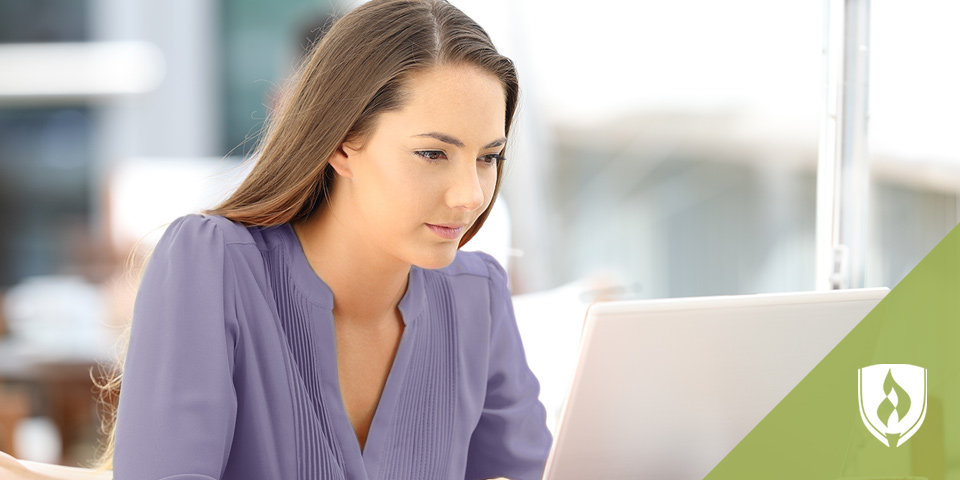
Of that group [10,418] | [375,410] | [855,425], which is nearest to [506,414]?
[375,410]

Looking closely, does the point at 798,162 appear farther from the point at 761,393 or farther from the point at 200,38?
the point at 200,38

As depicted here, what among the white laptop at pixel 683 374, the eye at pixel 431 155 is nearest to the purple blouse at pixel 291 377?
the eye at pixel 431 155

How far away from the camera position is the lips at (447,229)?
1122 mm

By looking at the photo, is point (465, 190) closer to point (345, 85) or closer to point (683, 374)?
point (345, 85)

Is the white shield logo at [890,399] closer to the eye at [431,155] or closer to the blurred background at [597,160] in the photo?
the eye at [431,155]

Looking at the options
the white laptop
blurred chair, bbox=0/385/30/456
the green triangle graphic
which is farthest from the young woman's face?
blurred chair, bbox=0/385/30/456

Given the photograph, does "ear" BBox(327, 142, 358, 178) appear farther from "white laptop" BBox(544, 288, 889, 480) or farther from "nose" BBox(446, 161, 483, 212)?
"white laptop" BBox(544, 288, 889, 480)

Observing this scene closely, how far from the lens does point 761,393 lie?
94 cm

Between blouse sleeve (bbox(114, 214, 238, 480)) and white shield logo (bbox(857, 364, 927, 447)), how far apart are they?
696mm

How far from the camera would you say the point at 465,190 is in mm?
1087

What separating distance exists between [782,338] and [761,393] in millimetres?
62

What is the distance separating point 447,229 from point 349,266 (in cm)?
18

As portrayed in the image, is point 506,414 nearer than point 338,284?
No

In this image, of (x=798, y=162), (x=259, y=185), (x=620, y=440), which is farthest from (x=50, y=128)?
(x=620, y=440)
